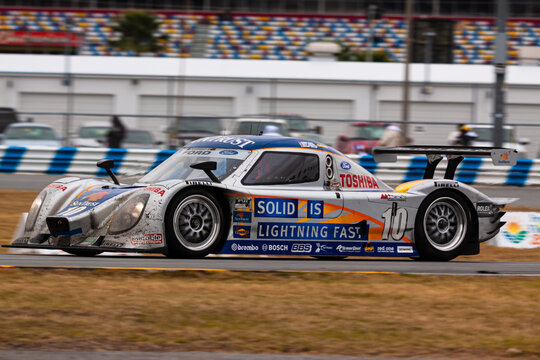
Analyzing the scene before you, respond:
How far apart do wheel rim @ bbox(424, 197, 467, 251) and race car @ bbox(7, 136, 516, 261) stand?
0.4 inches

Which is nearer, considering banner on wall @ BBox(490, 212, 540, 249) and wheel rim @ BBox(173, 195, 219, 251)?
wheel rim @ BBox(173, 195, 219, 251)

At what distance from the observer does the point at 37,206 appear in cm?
874

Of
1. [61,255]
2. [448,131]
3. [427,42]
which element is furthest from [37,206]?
[427,42]

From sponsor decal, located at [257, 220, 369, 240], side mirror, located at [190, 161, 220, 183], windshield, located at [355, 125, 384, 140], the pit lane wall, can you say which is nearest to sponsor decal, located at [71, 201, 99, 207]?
side mirror, located at [190, 161, 220, 183]

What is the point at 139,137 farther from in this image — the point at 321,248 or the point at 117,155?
the point at 321,248

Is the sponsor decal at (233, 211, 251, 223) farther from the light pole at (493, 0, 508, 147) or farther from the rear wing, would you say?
the light pole at (493, 0, 508, 147)

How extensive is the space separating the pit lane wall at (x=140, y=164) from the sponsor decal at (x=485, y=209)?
9759 millimetres

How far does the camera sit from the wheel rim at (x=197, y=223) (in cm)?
812

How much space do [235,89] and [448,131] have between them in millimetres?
5962

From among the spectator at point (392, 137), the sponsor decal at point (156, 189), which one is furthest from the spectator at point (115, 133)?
the sponsor decal at point (156, 189)

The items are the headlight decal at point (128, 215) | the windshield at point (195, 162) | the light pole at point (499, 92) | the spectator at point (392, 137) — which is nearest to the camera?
the headlight decal at point (128, 215)

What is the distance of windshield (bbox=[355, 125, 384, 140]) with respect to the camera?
21.1 m

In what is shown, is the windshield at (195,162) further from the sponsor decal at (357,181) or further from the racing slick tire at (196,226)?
the sponsor decal at (357,181)

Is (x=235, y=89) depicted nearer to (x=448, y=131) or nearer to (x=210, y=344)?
(x=448, y=131)
